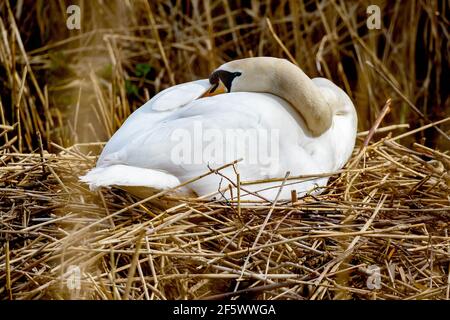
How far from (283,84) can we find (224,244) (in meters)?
0.70

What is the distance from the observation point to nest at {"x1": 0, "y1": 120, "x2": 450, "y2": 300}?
2043 millimetres

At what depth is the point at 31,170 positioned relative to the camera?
108 inches

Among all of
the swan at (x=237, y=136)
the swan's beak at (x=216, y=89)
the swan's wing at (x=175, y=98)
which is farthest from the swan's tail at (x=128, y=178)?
the swan's beak at (x=216, y=89)

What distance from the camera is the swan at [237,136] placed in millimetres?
2336

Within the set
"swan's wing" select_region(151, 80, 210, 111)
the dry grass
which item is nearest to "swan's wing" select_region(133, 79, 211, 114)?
"swan's wing" select_region(151, 80, 210, 111)

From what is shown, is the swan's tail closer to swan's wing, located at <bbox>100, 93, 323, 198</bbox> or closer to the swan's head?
swan's wing, located at <bbox>100, 93, 323, 198</bbox>

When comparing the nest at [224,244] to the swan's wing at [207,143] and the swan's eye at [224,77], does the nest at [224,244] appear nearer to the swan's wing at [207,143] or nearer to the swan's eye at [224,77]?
the swan's wing at [207,143]

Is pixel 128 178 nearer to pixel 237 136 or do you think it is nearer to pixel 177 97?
pixel 237 136

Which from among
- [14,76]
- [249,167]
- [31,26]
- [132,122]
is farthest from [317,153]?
[31,26]

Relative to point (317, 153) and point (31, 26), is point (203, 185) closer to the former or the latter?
point (317, 153)

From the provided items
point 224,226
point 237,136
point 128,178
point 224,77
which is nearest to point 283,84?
point 224,77

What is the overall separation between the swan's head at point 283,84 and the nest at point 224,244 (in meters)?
0.22

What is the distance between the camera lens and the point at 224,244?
7.31ft

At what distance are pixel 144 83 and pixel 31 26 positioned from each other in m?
0.68
